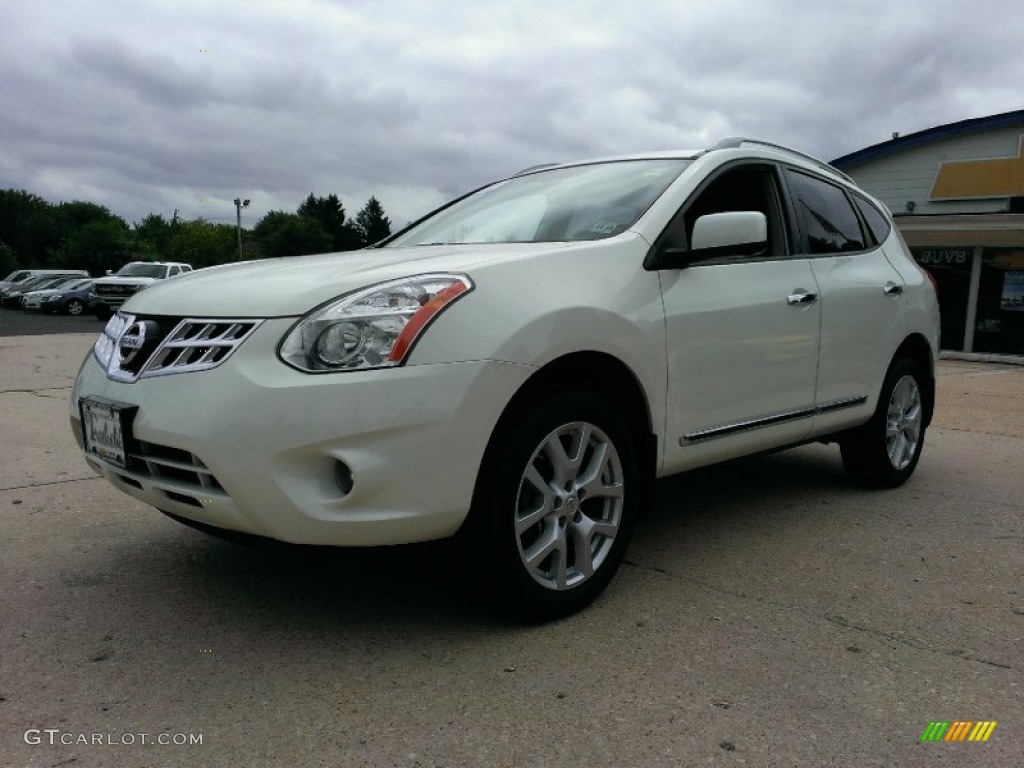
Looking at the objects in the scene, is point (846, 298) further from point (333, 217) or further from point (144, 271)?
point (333, 217)

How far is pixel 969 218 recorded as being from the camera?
53.3 feet

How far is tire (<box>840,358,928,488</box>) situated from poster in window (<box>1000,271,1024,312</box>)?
1410cm

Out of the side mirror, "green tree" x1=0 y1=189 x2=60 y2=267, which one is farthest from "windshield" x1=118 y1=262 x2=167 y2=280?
"green tree" x1=0 y1=189 x2=60 y2=267

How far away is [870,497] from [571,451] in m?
2.56

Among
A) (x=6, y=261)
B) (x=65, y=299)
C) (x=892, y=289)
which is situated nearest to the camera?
(x=892, y=289)

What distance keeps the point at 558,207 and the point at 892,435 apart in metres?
2.48

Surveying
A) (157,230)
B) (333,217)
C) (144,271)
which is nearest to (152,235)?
(157,230)

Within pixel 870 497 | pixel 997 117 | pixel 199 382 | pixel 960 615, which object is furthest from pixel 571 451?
pixel 997 117

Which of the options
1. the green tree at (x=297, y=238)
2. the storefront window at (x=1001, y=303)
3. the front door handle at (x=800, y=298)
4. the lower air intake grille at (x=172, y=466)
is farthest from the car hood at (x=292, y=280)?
the green tree at (x=297, y=238)

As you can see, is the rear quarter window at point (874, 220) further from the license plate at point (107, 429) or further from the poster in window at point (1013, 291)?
the poster in window at point (1013, 291)

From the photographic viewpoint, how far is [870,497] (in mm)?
4652

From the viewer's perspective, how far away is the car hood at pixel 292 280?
2.51 m

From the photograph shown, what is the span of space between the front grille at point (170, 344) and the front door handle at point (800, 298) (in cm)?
231

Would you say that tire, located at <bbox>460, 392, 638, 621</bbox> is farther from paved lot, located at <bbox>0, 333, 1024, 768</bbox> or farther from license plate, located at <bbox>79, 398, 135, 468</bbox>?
license plate, located at <bbox>79, 398, 135, 468</bbox>
